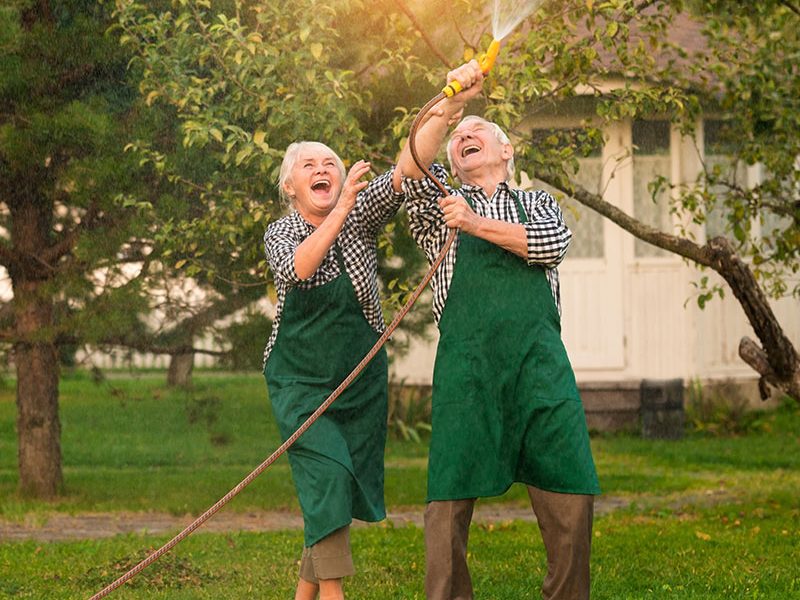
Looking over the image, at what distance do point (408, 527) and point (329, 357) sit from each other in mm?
3478

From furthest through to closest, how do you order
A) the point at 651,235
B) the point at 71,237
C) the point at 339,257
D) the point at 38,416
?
the point at 38,416 → the point at 71,237 → the point at 651,235 → the point at 339,257

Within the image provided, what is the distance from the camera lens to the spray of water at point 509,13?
487 cm

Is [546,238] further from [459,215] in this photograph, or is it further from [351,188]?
[351,188]

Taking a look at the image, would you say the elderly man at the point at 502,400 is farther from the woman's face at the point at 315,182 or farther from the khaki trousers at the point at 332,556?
the woman's face at the point at 315,182

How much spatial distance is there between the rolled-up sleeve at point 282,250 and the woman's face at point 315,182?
4.0 inches

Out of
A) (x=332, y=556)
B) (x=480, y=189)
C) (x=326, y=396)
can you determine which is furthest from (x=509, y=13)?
(x=332, y=556)

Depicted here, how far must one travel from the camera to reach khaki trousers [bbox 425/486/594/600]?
178 inches

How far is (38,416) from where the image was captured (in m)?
9.70

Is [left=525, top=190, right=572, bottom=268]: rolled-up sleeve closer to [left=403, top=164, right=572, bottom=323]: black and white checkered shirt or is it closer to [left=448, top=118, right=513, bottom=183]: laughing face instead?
[left=403, top=164, right=572, bottom=323]: black and white checkered shirt

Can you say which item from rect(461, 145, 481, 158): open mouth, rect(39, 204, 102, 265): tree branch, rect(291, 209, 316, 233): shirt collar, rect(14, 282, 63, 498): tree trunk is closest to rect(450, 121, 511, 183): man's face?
rect(461, 145, 481, 158): open mouth

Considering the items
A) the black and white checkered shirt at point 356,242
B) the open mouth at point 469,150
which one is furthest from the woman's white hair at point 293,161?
the open mouth at point 469,150

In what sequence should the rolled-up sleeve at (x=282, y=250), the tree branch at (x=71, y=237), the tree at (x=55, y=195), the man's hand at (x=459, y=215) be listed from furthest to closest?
the tree branch at (x=71, y=237)
the tree at (x=55, y=195)
the rolled-up sleeve at (x=282, y=250)
the man's hand at (x=459, y=215)

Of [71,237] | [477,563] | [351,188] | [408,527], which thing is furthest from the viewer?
[71,237]

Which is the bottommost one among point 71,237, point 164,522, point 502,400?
point 164,522
